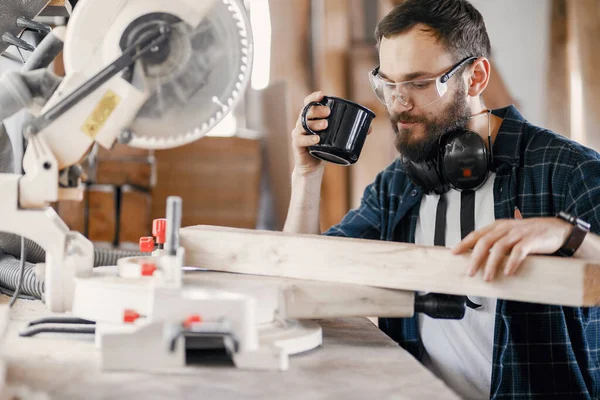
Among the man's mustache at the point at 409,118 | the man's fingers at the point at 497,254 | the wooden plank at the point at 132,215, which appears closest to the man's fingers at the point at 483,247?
the man's fingers at the point at 497,254

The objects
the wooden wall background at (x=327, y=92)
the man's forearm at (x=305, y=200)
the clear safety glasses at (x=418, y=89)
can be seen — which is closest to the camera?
the clear safety glasses at (x=418, y=89)

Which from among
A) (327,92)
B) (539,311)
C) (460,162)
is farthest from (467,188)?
(327,92)

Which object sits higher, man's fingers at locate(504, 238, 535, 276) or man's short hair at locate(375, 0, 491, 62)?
man's short hair at locate(375, 0, 491, 62)

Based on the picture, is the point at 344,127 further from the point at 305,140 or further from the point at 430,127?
the point at 430,127

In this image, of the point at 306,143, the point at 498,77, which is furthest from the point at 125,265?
the point at 498,77

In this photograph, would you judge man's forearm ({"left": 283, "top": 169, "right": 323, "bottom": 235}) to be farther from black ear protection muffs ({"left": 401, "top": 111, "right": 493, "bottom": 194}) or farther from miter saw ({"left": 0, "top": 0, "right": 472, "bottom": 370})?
miter saw ({"left": 0, "top": 0, "right": 472, "bottom": 370})

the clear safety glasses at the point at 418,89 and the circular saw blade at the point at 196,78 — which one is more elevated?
the clear safety glasses at the point at 418,89

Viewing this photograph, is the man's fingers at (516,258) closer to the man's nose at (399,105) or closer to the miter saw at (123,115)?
the miter saw at (123,115)

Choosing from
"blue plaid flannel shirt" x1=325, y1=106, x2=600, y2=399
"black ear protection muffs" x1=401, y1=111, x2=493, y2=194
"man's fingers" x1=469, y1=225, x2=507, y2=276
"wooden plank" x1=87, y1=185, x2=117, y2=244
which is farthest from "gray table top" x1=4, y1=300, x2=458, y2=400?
"wooden plank" x1=87, y1=185, x2=117, y2=244

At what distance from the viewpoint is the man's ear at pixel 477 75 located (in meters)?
1.72

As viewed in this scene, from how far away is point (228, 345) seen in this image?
0.90 meters

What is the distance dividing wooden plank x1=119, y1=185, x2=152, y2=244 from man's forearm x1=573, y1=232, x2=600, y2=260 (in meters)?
2.78

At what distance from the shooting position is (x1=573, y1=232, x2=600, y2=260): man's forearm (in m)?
1.25

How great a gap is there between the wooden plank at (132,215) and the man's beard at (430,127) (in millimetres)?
2272
